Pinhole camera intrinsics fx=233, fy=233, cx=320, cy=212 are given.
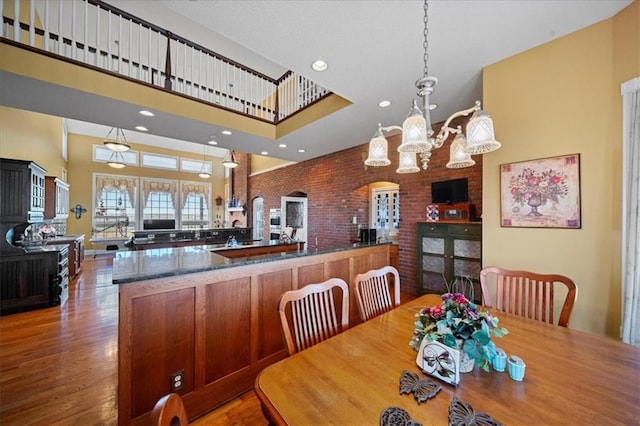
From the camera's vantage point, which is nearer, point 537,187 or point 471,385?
point 471,385

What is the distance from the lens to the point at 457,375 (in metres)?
0.90

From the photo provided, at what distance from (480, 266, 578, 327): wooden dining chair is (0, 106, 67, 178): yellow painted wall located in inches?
258

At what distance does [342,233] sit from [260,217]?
4.21m

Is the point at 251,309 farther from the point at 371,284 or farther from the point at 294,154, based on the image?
→ the point at 294,154

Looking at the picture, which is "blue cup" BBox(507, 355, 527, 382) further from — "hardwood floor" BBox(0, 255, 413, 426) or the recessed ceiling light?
the recessed ceiling light

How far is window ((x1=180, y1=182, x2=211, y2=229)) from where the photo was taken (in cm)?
1016

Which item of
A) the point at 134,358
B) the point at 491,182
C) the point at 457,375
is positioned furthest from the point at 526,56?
the point at 134,358

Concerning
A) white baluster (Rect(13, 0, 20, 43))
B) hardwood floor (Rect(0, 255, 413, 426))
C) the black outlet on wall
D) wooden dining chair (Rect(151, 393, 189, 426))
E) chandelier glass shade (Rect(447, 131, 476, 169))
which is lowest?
hardwood floor (Rect(0, 255, 413, 426))

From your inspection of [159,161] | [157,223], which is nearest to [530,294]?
[157,223]

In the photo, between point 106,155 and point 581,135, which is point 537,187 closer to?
point 581,135

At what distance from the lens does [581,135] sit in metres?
1.94

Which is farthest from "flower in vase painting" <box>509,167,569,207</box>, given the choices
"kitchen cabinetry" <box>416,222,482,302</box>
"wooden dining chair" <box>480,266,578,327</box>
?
"kitchen cabinetry" <box>416,222,482,302</box>

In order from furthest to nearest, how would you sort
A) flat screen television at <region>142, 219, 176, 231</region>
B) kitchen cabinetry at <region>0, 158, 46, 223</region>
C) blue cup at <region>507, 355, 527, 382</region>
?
flat screen television at <region>142, 219, 176, 231</region> → kitchen cabinetry at <region>0, 158, 46, 223</region> → blue cup at <region>507, 355, 527, 382</region>

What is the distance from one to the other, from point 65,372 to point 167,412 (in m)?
2.71
